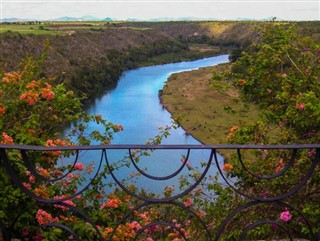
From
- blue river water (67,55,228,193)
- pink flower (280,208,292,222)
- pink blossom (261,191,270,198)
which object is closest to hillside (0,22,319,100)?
blue river water (67,55,228,193)

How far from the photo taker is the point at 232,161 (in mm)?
4695

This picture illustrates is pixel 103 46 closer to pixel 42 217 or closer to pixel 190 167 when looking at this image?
pixel 190 167

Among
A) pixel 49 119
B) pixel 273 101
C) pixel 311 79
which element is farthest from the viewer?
pixel 273 101

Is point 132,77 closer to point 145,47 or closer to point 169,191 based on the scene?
point 145,47

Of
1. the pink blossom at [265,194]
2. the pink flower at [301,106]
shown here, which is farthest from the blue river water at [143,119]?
the pink flower at [301,106]

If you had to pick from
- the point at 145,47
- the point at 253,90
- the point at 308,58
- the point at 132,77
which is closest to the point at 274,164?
the point at 253,90

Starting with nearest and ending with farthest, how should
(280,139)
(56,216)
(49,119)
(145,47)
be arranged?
1. (56,216)
2. (49,119)
3. (280,139)
4. (145,47)

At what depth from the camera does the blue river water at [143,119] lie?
1748 cm

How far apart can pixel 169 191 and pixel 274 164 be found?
5.10ft

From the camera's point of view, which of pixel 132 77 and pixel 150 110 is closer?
pixel 150 110

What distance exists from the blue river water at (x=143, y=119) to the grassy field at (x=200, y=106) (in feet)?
4.06

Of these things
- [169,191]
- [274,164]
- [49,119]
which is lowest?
[169,191]

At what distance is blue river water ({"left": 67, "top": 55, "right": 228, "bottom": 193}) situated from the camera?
1748cm

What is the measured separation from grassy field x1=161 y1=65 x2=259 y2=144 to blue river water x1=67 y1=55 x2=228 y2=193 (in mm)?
1239
